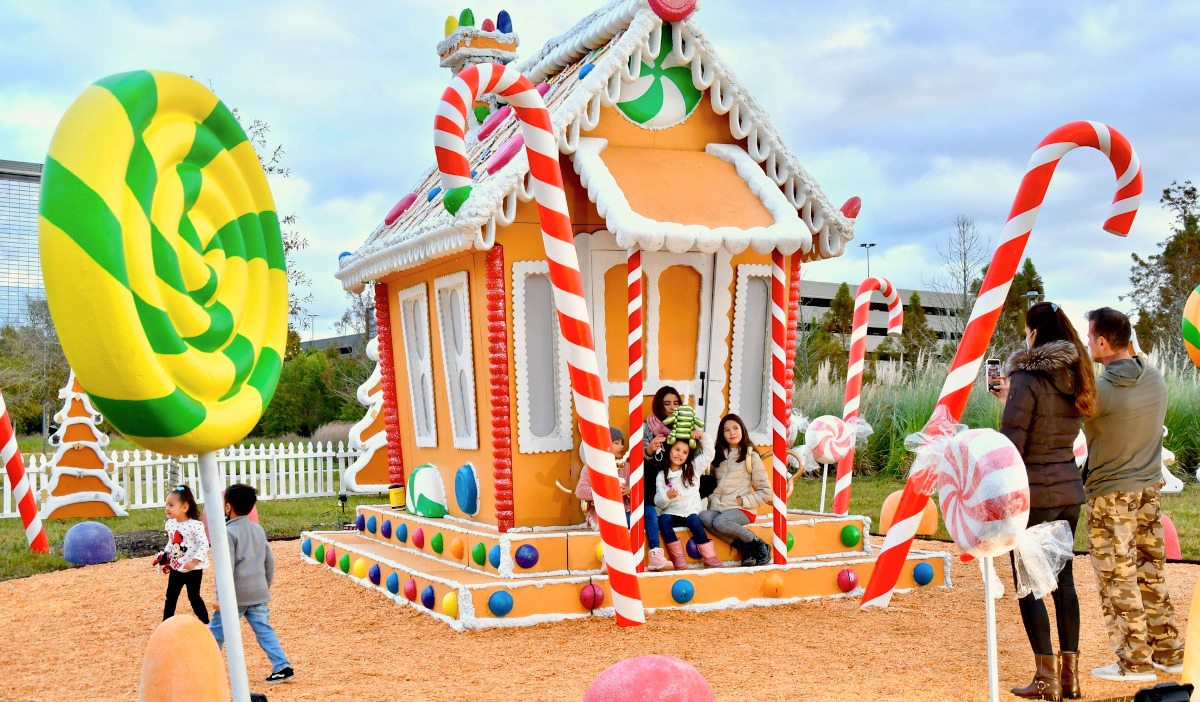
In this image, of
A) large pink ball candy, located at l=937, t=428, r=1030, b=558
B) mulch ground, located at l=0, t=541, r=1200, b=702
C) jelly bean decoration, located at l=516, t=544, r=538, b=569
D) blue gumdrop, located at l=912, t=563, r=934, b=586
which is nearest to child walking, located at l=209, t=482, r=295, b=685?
mulch ground, located at l=0, t=541, r=1200, b=702

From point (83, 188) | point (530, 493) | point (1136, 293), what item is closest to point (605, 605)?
point (530, 493)

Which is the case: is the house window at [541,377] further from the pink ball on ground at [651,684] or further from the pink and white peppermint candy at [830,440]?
the pink ball on ground at [651,684]

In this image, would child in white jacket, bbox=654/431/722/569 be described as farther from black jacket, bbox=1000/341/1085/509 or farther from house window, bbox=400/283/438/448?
black jacket, bbox=1000/341/1085/509

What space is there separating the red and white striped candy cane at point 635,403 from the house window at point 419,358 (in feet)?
8.58

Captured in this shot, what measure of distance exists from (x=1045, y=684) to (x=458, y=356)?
5.29 meters

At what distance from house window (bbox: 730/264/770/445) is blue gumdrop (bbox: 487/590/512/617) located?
266 cm

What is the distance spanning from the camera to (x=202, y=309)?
3189 millimetres

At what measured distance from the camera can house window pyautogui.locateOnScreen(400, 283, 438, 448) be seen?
950cm

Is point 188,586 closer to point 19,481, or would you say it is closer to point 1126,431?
point 19,481

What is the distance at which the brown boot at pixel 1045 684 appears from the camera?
5.25 m

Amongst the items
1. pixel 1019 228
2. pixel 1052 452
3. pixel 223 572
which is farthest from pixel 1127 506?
pixel 223 572

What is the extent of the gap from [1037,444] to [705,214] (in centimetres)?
313

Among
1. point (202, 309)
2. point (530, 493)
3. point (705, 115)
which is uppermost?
point (705, 115)

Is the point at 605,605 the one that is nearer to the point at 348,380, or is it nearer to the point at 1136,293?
the point at 348,380
